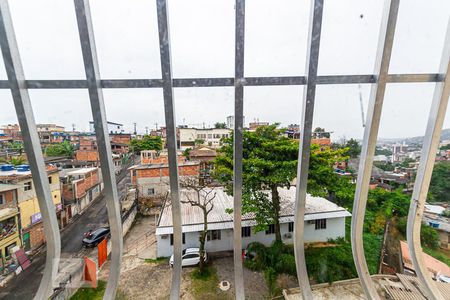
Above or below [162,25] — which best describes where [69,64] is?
below

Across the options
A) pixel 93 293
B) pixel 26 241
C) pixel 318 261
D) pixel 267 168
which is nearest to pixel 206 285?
pixel 93 293

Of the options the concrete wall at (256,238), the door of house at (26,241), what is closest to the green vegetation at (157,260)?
the concrete wall at (256,238)

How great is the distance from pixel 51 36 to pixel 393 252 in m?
5.97

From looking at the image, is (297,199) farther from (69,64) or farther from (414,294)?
(414,294)

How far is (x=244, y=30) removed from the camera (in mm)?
819

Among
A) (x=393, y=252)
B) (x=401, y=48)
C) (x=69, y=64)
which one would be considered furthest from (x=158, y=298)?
(x=393, y=252)

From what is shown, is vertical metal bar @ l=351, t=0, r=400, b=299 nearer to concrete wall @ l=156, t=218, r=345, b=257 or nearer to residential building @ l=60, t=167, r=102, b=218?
concrete wall @ l=156, t=218, r=345, b=257

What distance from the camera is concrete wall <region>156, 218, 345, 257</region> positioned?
14.2ft

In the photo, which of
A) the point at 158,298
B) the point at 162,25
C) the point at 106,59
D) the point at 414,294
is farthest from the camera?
the point at 158,298

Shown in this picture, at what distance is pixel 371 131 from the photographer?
0.93 meters

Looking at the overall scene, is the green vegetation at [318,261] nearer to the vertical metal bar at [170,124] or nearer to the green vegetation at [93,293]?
the green vegetation at [93,293]

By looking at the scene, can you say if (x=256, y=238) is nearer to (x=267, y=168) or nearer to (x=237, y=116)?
(x=267, y=168)

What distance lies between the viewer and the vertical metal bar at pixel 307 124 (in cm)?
83

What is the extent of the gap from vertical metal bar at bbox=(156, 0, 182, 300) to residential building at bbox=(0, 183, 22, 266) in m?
4.47
